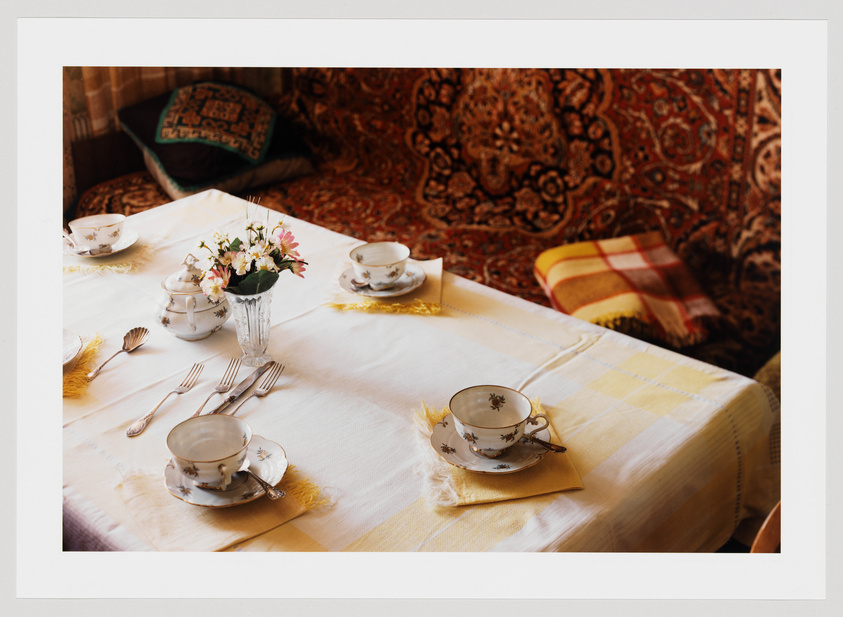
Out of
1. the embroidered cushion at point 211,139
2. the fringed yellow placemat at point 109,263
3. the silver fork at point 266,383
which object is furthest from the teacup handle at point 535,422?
the embroidered cushion at point 211,139

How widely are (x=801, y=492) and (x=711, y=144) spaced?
1.55 meters

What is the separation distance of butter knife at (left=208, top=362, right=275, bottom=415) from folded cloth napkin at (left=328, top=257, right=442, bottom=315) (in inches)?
9.1

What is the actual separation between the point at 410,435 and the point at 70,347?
1.88ft

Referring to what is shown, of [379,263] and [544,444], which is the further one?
[379,263]

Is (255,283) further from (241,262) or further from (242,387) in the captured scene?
(242,387)

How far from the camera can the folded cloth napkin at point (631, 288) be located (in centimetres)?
206

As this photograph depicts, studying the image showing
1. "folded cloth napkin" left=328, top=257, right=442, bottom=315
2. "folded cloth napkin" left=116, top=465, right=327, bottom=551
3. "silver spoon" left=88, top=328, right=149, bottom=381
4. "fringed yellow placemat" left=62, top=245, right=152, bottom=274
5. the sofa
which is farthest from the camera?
the sofa

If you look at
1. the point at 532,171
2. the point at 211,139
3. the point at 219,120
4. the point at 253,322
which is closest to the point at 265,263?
the point at 253,322

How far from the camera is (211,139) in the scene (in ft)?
9.04

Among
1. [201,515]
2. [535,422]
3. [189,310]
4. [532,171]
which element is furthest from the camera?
[532,171]

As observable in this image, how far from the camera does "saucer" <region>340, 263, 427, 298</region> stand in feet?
4.40

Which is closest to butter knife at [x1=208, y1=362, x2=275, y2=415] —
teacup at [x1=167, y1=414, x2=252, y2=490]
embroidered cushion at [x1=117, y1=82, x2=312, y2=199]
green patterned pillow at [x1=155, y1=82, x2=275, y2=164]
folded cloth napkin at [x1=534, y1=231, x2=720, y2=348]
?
teacup at [x1=167, y1=414, x2=252, y2=490]

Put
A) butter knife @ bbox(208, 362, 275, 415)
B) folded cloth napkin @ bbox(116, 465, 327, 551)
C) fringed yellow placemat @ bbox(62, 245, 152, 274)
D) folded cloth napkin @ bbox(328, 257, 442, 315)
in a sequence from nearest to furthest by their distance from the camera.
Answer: folded cloth napkin @ bbox(116, 465, 327, 551) < butter knife @ bbox(208, 362, 275, 415) < folded cloth napkin @ bbox(328, 257, 442, 315) < fringed yellow placemat @ bbox(62, 245, 152, 274)

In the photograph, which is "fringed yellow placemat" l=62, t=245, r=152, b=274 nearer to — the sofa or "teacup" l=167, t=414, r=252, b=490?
"teacup" l=167, t=414, r=252, b=490
